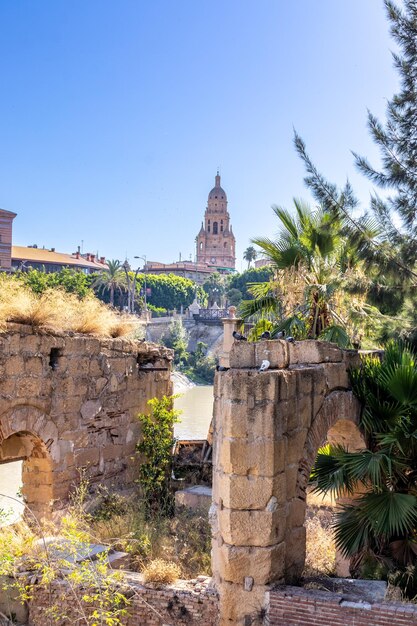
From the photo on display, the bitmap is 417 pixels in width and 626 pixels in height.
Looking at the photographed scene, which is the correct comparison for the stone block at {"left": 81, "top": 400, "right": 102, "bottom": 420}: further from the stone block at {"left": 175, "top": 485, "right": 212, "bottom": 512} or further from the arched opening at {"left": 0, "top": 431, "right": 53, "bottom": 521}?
the stone block at {"left": 175, "top": 485, "right": 212, "bottom": 512}

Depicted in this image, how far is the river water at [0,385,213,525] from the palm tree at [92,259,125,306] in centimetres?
1308

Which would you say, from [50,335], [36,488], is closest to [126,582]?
[36,488]

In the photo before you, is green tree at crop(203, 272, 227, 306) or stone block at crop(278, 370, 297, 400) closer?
stone block at crop(278, 370, 297, 400)

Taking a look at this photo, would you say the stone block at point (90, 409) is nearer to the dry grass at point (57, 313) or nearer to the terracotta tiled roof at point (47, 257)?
the dry grass at point (57, 313)

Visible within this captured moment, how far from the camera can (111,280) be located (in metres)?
60.3

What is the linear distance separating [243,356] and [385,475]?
169cm

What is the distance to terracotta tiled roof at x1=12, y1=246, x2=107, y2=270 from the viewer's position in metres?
68.9

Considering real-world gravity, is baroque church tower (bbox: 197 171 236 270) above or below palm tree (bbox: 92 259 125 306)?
above

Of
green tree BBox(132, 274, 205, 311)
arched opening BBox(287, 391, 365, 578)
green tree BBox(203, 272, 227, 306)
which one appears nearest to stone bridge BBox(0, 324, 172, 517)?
arched opening BBox(287, 391, 365, 578)

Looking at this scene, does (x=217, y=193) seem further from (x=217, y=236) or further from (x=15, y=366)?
(x=15, y=366)

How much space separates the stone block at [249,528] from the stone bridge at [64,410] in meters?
3.19

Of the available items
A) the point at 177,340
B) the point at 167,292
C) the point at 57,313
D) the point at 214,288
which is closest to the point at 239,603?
the point at 57,313

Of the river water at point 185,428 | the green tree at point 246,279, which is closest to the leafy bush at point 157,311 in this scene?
the green tree at point 246,279

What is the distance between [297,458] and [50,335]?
3.56m
